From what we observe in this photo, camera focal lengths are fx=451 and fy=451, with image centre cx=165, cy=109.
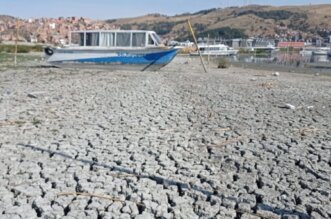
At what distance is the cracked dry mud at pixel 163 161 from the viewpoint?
4574mm

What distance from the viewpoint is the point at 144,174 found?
5.58 meters

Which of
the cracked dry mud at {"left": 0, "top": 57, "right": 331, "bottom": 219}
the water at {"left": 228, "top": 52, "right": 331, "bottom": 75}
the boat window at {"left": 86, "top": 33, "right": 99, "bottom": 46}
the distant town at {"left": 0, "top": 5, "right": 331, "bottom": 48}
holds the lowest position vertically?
the cracked dry mud at {"left": 0, "top": 57, "right": 331, "bottom": 219}

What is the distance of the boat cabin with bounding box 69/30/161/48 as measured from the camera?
25.3 meters

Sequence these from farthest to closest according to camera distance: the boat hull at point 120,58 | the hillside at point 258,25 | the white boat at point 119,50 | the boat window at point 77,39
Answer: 1. the hillside at point 258,25
2. the boat window at point 77,39
3. the boat hull at point 120,58
4. the white boat at point 119,50

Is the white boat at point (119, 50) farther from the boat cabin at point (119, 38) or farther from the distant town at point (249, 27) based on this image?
the distant town at point (249, 27)

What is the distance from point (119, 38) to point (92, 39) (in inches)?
69.8

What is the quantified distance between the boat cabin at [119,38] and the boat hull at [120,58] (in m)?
0.49

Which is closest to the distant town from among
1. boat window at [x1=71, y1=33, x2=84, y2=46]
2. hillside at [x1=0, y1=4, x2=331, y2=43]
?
hillside at [x1=0, y1=4, x2=331, y2=43]

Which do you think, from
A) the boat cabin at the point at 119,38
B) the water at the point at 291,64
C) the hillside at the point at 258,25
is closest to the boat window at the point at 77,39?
the boat cabin at the point at 119,38

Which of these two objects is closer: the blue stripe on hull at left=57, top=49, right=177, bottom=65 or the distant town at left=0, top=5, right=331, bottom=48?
the blue stripe on hull at left=57, top=49, right=177, bottom=65

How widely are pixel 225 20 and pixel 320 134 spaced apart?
7334 inches

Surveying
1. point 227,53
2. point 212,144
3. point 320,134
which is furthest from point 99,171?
point 227,53

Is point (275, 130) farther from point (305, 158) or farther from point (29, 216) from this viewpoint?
point (29, 216)

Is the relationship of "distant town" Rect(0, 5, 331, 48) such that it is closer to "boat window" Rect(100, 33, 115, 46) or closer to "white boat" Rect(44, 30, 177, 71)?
"white boat" Rect(44, 30, 177, 71)
